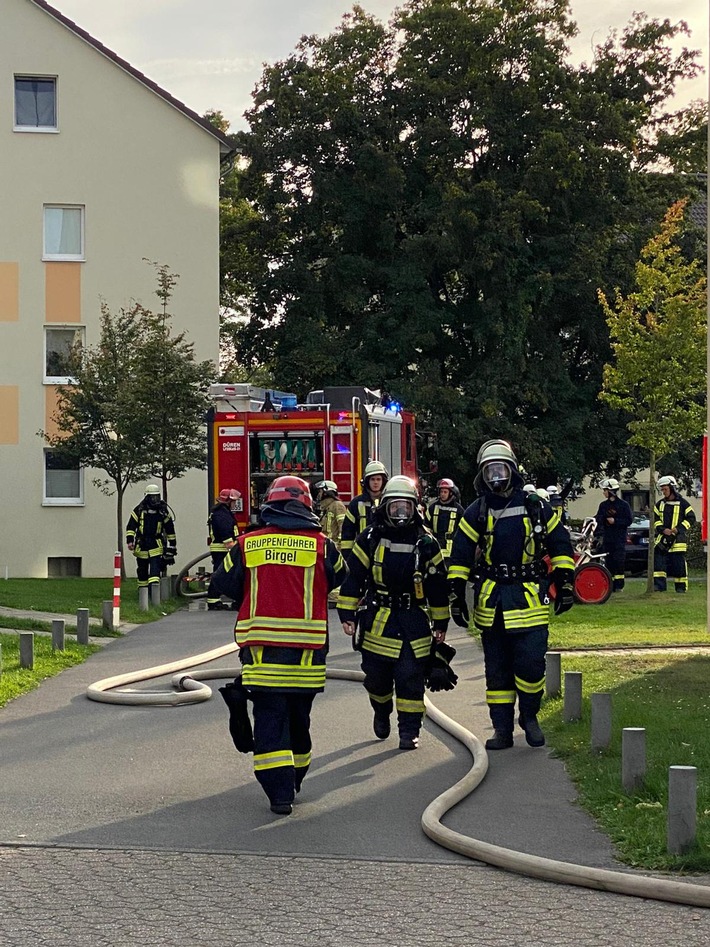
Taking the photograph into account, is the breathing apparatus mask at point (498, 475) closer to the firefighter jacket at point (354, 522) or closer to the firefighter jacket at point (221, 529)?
the firefighter jacket at point (354, 522)

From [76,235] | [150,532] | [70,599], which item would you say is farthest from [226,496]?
[76,235]

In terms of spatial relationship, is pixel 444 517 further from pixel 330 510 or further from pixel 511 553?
pixel 511 553

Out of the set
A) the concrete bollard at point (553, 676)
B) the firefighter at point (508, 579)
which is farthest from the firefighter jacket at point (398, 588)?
the concrete bollard at point (553, 676)

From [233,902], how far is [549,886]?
4.42 ft

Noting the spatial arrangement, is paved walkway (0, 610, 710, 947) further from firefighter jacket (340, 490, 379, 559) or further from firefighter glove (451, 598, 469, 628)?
firefighter jacket (340, 490, 379, 559)

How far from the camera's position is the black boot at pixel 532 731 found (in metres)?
10.0

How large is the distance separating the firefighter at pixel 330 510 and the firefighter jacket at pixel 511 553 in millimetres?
9449

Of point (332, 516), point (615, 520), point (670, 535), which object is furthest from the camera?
point (670, 535)

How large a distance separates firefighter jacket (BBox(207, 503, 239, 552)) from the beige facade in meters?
12.0

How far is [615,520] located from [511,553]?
13.3 m

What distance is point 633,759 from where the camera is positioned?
810 cm

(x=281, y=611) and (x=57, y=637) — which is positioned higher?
(x=281, y=611)

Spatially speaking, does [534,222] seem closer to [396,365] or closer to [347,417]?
[396,365]

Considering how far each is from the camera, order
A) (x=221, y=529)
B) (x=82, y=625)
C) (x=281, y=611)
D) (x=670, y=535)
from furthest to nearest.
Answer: (x=670, y=535), (x=221, y=529), (x=82, y=625), (x=281, y=611)
